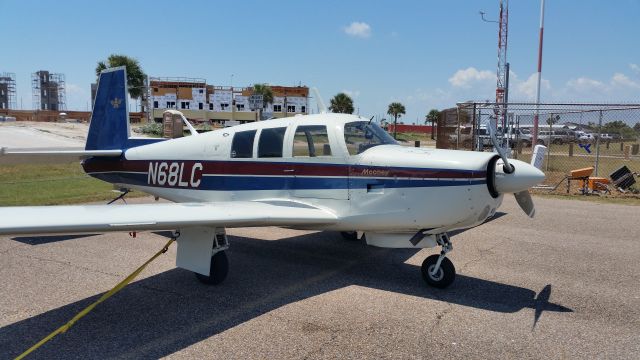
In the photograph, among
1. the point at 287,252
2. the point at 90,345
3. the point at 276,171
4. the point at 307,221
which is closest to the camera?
the point at 90,345

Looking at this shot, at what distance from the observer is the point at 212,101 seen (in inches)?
4688

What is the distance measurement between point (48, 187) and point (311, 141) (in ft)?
39.7

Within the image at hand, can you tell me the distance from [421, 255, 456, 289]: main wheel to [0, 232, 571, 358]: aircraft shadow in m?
0.10

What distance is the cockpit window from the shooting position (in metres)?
6.49

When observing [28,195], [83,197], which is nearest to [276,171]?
[83,197]

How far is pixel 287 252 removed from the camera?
8078mm

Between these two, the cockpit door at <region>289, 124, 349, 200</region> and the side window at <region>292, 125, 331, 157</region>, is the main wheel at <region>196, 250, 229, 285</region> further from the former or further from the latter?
the side window at <region>292, 125, 331, 157</region>

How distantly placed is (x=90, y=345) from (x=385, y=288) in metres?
3.53

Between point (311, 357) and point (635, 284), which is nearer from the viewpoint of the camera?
point (311, 357)

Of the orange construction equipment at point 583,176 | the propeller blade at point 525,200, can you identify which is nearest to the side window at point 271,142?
the propeller blade at point 525,200

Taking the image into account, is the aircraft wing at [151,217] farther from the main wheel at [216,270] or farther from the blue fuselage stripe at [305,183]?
the main wheel at [216,270]

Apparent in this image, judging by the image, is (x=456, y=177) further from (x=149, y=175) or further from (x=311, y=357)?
(x=149, y=175)

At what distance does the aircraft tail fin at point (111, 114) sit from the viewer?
9430 mm

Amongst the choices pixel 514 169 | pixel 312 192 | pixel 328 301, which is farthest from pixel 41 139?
pixel 514 169
